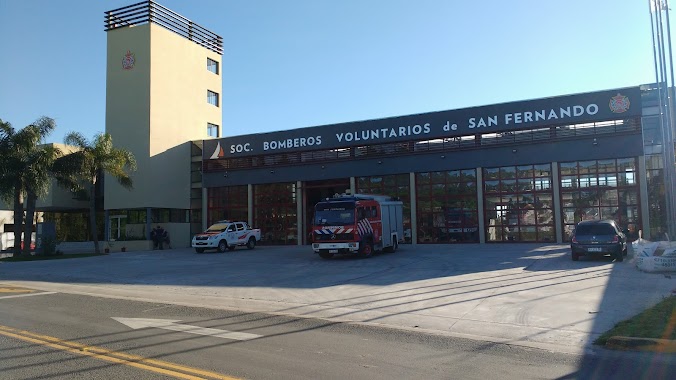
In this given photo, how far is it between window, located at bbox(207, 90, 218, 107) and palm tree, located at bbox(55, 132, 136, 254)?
1048 centimetres

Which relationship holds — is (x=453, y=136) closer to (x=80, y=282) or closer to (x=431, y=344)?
(x=80, y=282)

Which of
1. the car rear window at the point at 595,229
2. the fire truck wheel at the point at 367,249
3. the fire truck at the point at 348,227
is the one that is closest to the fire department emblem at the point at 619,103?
the car rear window at the point at 595,229

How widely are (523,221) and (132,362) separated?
27.3 m

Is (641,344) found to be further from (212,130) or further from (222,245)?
(212,130)

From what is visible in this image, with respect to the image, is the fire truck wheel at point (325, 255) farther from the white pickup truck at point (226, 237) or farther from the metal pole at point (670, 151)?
the metal pole at point (670, 151)

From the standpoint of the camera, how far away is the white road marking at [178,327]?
29.3 ft

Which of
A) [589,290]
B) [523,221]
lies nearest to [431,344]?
[589,290]

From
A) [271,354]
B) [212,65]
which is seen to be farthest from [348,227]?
[212,65]

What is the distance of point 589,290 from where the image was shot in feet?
43.7

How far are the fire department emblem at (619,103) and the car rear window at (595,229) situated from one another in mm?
11576

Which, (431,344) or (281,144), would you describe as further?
(281,144)

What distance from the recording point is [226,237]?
32.2 metres

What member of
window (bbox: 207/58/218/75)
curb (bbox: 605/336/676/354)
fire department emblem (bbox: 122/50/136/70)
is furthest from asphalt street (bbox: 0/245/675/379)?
window (bbox: 207/58/218/75)

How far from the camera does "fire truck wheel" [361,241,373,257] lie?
23766 mm
